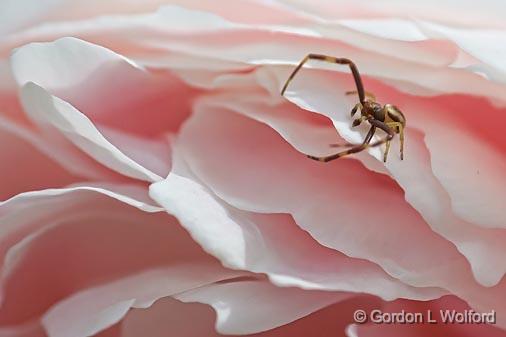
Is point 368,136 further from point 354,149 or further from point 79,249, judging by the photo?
point 79,249

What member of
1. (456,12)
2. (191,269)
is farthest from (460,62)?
(191,269)

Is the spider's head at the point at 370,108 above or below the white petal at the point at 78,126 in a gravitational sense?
above

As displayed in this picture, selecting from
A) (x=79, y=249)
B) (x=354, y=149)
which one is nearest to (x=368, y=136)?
(x=354, y=149)

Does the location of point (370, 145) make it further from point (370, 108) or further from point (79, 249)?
point (79, 249)

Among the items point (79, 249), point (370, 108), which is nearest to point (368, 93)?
point (370, 108)

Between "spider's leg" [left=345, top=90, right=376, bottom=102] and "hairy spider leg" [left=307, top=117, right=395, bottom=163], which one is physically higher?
"spider's leg" [left=345, top=90, right=376, bottom=102]
